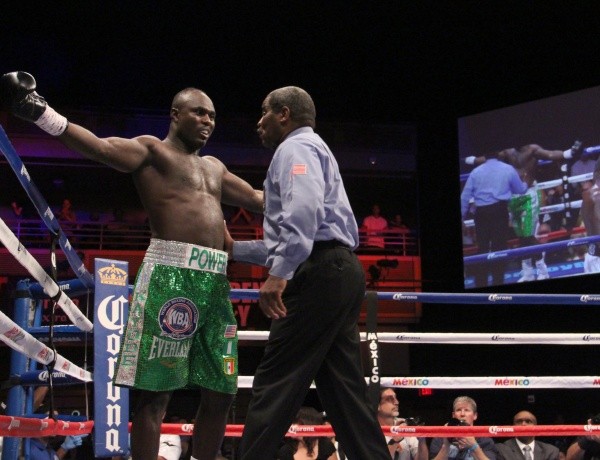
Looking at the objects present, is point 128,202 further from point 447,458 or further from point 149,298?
point 149,298

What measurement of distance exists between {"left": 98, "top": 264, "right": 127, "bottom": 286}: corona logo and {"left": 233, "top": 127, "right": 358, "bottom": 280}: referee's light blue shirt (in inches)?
43.5

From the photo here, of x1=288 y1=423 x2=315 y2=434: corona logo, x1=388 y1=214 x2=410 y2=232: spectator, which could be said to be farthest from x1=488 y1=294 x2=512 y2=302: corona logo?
x1=388 y1=214 x2=410 y2=232: spectator

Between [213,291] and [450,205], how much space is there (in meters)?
10.9

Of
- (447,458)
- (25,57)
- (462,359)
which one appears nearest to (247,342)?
(462,359)

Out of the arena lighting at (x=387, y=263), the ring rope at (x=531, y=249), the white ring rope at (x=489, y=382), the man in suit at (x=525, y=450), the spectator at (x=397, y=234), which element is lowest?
the man in suit at (x=525, y=450)

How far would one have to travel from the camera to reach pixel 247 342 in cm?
1146

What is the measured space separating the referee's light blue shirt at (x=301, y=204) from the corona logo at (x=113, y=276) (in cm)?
111

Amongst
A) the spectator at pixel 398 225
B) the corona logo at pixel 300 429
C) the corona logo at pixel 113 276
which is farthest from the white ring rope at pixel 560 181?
the corona logo at pixel 113 276

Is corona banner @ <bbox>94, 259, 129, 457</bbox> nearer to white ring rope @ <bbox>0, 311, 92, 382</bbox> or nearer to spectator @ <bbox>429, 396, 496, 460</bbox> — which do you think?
white ring rope @ <bbox>0, 311, 92, 382</bbox>

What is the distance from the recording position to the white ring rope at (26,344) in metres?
2.36

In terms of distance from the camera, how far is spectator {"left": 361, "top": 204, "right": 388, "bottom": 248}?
13.1 m

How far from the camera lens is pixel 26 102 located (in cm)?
257

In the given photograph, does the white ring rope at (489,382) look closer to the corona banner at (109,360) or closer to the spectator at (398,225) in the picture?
the corona banner at (109,360)

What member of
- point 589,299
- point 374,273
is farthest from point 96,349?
point 374,273
